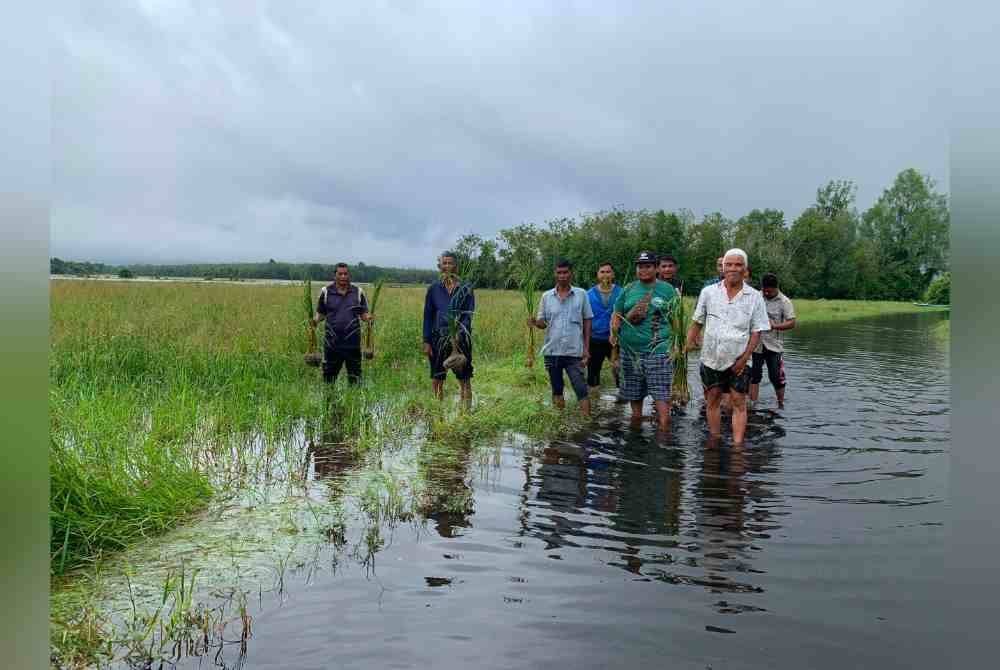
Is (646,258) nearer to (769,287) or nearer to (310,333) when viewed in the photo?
(769,287)

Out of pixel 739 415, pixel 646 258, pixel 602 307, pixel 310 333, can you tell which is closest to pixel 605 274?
pixel 602 307

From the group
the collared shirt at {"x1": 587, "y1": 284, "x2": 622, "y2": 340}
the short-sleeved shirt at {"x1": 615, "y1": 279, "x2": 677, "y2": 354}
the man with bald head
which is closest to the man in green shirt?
the short-sleeved shirt at {"x1": 615, "y1": 279, "x2": 677, "y2": 354}

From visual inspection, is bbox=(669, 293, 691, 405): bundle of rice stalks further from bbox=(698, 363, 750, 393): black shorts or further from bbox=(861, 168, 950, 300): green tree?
bbox=(861, 168, 950, 300): green tree

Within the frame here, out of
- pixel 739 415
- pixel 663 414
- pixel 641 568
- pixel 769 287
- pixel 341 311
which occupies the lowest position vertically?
pixel 641 568

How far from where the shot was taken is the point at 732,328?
22.2ft

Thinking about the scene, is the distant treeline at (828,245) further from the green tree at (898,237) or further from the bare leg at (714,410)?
the bare leg at (714,410)

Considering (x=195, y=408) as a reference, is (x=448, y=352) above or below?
above

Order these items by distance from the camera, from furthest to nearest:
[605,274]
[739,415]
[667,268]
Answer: [605,274]
[667,268]
[739,415]

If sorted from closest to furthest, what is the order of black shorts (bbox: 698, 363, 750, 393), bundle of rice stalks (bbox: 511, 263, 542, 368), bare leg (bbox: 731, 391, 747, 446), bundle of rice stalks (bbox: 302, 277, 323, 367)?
black shorts (bbox: 698, 363, 750, 393) < bare leg (bbox: 731, 391, 747, 446) < bundle of rice stalks (bbox: 302, 277, 323, 367) < bundle of rice stalks (bbox: 511, 263, 542, 368)

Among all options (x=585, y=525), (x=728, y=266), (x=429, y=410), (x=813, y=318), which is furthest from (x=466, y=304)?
(x=813, y=318)

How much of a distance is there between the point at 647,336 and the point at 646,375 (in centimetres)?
42

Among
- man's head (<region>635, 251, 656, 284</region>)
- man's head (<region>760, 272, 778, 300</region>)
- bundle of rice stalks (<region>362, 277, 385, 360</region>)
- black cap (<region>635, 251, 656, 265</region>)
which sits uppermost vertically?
black cap (<region>635, 251, 656, 265</region>)

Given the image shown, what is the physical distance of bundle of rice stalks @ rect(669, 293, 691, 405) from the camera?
9031 mm

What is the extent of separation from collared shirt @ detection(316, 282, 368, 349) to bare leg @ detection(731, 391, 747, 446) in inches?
175
